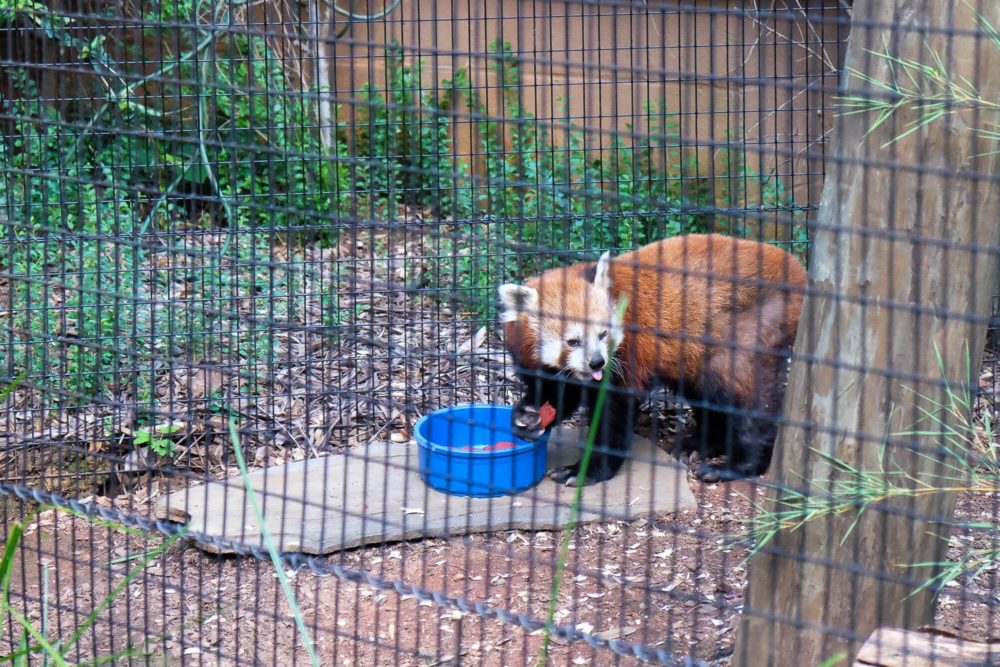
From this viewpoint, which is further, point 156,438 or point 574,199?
point 574,199

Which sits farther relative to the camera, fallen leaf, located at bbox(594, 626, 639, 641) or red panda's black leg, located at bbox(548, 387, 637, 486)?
red panda's black leg, located at bbox(548, 387, 637, 486)

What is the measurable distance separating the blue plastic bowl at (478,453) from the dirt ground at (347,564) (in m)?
0.23

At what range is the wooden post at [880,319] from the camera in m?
2.65

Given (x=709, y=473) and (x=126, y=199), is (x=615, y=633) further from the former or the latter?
(x=126, y=199)

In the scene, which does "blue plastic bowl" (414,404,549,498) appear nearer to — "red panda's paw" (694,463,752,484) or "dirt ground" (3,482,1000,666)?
"dirt ground" (3,482,1000,666)

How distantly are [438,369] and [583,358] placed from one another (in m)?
0.99

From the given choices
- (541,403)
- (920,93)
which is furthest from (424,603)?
(920,93)

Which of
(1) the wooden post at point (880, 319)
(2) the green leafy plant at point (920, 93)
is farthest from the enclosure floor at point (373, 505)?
(2) the green leafy plant at point (920, 93)

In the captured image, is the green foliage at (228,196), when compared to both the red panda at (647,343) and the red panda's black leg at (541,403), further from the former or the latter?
the red panda's black leg at (541,403)

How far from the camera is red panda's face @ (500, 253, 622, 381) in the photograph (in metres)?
5.20

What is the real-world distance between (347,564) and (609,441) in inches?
54.0

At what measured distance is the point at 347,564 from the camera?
487 centimetres

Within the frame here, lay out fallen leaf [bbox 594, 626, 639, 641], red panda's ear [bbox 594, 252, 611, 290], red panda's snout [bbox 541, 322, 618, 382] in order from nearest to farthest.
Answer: fallen leaf [bbox 594, 626, 639, 641], red panda's ear [bbox 594, 252, 611, 290], red panda's snout [bbox 541, 322, 618, 382]

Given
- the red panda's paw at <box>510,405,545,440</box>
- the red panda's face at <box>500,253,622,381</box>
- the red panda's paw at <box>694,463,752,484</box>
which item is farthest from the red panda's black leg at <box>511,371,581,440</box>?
the red panda's paw at <box>694,463,752,484</box>
